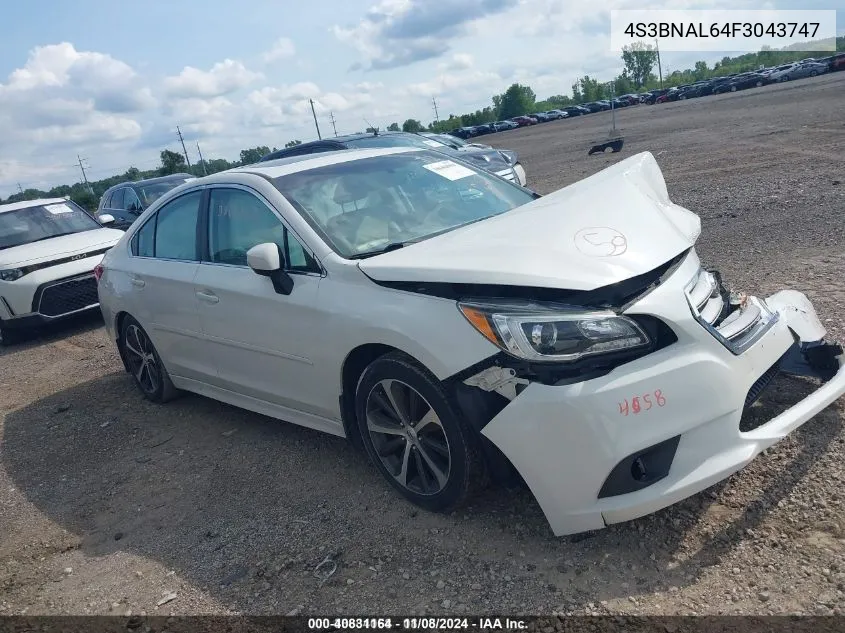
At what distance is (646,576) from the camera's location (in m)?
2.69

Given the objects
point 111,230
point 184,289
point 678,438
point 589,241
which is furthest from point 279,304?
point 111,230

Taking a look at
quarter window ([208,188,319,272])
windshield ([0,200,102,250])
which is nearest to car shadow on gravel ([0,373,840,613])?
quarter window ([208,188,319,272])

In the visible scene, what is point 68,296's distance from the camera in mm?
8492

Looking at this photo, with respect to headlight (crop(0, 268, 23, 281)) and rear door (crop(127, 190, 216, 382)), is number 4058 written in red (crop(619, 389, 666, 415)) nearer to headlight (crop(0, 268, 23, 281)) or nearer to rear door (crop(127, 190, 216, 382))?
rear door (crop(127, 190, 216, 382))

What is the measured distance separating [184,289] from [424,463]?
221cm

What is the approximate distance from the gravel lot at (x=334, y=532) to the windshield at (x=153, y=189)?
7680 millimetres

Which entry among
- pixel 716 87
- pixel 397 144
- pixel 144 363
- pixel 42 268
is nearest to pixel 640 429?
pixel 144 363

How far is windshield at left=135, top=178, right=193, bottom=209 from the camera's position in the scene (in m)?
A: 12.9

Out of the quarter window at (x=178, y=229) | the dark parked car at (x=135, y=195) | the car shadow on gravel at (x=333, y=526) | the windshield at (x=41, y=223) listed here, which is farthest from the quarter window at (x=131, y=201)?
the car shadow on gravel at (x=333, y=526)

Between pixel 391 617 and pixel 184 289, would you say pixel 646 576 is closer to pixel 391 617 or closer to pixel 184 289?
pixel 391 617

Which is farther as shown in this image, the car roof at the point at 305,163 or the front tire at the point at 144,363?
the front tire at the point at 144,363

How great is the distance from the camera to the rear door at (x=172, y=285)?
462 cm

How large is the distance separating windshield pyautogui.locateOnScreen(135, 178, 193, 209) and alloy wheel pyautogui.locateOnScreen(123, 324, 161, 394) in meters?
7.80

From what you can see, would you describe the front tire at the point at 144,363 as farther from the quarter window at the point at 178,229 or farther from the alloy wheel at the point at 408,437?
the alloy wheel at the point at 408,437
